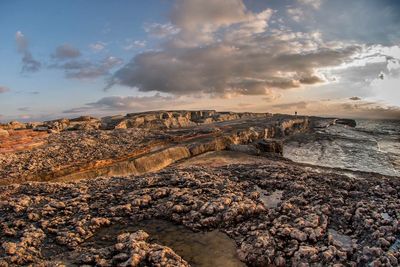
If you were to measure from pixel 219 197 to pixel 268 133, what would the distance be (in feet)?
141

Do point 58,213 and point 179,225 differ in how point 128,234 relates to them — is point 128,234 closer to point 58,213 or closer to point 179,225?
point 179,225

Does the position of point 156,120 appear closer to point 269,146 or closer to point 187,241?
point 269,146

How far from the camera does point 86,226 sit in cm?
919

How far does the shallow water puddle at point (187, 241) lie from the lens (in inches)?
304

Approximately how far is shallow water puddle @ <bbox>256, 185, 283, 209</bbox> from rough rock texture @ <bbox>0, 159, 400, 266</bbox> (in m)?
0.08

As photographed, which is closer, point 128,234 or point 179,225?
point 128,234

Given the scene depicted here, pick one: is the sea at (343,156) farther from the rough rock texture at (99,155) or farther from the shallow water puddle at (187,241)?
the shallow water puddle at (187,241)

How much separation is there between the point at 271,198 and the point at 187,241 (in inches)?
170

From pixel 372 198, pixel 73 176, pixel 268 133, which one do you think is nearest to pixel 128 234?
pixel 372 198

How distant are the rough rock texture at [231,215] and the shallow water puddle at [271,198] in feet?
0.28

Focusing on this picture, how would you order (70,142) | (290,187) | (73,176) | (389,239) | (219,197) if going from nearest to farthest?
(389,239)
(219,197)
(290,187)
(73,176)
(70,142)

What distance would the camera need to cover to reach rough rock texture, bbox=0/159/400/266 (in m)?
7.52

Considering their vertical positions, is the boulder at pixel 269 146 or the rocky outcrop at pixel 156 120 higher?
the rocky outcrop at pixel 156 120

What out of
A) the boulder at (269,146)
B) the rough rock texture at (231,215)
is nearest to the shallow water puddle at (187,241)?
the rough rock texture at (231,215)
